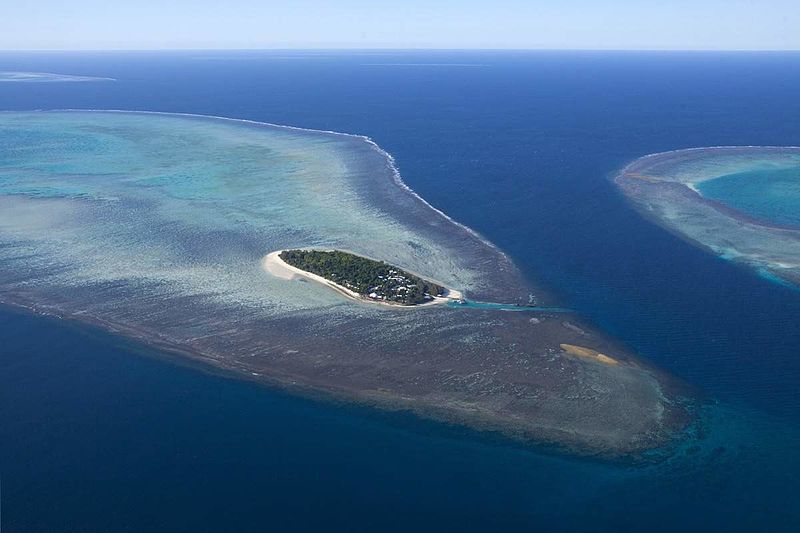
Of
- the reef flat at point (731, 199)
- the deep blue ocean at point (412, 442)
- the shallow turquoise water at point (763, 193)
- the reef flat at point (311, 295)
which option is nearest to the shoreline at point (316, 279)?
the reef flat at point (311, 295)

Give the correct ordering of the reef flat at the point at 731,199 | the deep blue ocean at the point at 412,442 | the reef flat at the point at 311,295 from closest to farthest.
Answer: the deep blue ocean at the point at 412,442 → the reef flat at the point at 311,295 → the reef flat at the point at 731,199

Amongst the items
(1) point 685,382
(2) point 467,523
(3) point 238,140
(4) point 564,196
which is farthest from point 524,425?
(3) point 238,140

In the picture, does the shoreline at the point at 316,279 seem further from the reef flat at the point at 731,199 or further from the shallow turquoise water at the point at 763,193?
the shallow turquoise water at the point at 763,193

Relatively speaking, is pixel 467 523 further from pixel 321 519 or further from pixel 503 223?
pixel 503 223

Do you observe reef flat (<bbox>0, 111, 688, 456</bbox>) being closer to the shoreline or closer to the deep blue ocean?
the shoreline

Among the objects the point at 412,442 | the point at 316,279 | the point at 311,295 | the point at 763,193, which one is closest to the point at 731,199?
the point at 763,193

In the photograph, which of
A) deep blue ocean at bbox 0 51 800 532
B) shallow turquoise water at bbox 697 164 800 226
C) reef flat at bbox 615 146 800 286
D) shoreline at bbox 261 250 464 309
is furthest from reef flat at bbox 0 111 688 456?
shallow turquoise water at bbox 697 164 800 226
